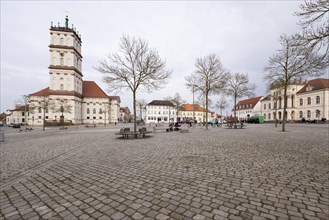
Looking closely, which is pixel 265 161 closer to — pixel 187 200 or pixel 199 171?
pixel 199 171

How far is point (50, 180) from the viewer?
466cm

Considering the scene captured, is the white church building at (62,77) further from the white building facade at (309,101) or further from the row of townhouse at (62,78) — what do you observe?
the white building facade at (309,101)

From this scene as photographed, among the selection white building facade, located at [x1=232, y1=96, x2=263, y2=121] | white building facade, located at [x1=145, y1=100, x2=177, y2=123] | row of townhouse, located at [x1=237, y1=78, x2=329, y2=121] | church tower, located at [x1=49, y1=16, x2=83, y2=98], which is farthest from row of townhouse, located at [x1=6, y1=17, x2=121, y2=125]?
white building facade, located at [x1=232, y1=96, x2=263, y2=121]

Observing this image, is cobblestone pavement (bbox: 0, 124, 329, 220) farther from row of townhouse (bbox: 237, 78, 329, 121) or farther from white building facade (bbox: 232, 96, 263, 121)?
white building facade (bbox: 232, 96, 263, 121)

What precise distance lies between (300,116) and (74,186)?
7160 centimetres

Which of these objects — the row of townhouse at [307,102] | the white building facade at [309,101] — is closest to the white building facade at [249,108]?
the row of townhouse at [307,102]

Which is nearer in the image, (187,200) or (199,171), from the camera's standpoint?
(187,200)

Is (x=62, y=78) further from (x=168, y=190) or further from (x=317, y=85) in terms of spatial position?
(x=317, y=85)

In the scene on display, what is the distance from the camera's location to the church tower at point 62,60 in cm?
4941

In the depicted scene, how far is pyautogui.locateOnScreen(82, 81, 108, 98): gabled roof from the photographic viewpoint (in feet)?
208

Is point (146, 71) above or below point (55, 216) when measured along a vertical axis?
above

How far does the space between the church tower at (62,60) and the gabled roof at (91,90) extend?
10985mm

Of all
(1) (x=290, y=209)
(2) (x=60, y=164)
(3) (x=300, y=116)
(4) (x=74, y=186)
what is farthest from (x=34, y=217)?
(3) (x=300, y=116)

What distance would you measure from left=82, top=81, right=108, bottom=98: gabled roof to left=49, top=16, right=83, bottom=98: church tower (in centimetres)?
1098
